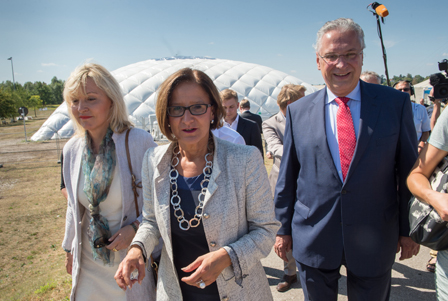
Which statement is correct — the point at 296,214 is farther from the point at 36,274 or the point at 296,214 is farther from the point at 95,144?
the point at 36,274

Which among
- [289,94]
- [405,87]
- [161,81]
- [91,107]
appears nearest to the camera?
[91,107]

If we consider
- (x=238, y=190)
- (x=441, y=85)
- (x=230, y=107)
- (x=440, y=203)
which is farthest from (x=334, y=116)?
(x=230, y=107)

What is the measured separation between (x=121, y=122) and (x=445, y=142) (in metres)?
2.22

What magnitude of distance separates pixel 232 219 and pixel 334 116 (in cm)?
111

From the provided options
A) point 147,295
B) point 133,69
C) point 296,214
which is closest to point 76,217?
point 147,295

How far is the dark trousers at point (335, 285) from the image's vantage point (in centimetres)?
193

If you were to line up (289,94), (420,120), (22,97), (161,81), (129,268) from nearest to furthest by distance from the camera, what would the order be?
(129,268) → (289,94) → (420,120) → (161,81) → (22,97)

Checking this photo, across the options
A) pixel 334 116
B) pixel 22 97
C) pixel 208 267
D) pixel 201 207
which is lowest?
pixel 208 267

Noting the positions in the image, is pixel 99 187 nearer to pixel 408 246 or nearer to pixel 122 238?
pixel 122 238

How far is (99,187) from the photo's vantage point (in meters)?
2.13

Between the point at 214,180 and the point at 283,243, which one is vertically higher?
the point at 214,180

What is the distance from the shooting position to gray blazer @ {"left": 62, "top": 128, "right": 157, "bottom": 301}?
204cm

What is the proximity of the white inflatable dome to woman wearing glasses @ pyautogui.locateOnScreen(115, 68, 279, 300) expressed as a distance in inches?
653

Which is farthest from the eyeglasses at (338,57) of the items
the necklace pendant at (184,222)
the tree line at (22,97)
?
the tree line at (22,97)
